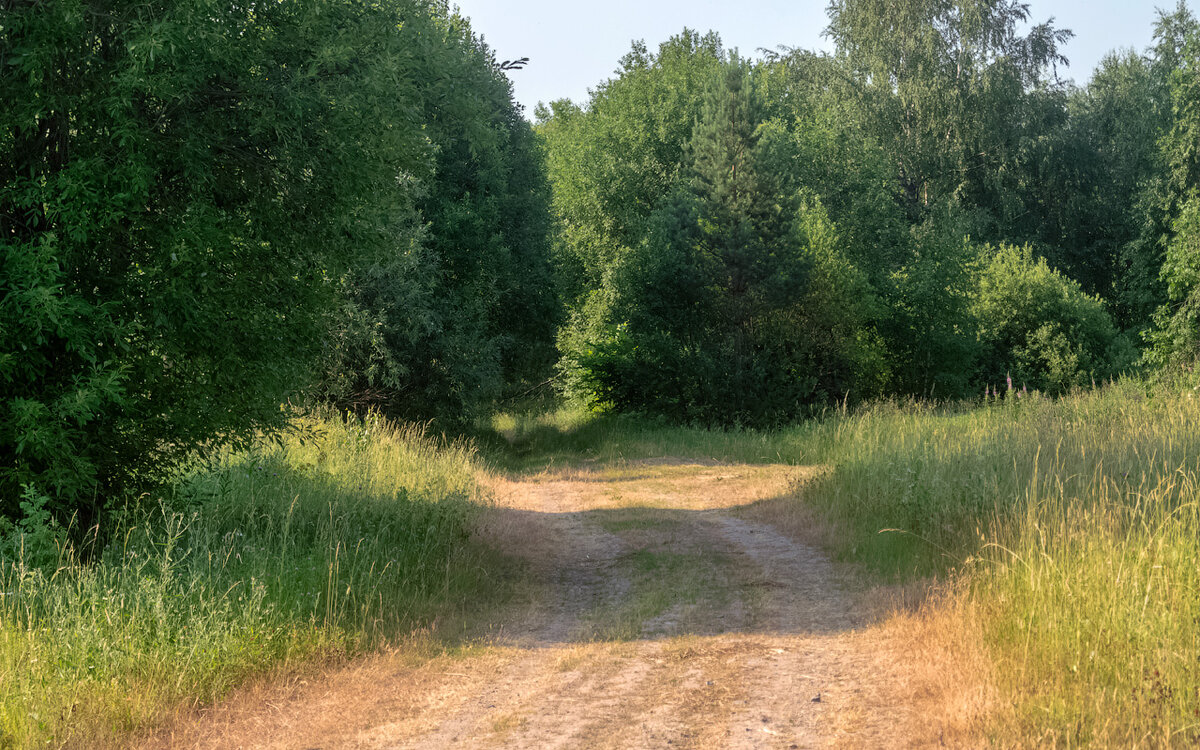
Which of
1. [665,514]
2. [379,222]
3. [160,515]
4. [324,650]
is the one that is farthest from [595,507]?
[324,650]

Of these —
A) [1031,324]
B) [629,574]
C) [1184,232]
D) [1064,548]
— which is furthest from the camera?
[1031,324]

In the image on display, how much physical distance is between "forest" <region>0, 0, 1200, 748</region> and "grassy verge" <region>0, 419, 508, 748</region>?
0.13 ft

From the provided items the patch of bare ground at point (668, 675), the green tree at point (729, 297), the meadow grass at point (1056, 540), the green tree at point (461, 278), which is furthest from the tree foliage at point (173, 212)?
the green tree at point (729, 297)

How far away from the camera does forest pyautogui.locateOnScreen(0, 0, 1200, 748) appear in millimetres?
7574

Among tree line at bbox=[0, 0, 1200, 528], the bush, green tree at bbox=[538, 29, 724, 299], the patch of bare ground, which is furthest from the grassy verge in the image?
the bush

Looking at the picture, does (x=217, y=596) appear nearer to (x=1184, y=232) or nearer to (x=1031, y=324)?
(x=1184, y=232)

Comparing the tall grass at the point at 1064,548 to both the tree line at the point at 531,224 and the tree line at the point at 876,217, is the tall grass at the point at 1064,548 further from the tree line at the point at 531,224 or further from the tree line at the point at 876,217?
the tree line at the point at 876,217

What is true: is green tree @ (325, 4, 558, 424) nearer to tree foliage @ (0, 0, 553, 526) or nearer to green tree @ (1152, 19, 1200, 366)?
tree foliage @ (0, 0, 553, 526)

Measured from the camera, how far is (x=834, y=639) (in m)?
7.08

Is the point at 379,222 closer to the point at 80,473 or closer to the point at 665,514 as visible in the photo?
the point at 80,473

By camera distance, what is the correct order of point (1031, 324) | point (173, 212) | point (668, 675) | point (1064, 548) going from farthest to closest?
point (1031, 324)
point (173, 212)
point (1064, 548)
point (668, 675)

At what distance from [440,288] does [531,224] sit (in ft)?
16.5

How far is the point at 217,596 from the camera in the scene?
6988 millimetres

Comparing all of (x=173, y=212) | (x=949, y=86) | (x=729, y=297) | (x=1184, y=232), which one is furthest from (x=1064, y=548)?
(x=949, y=86)
